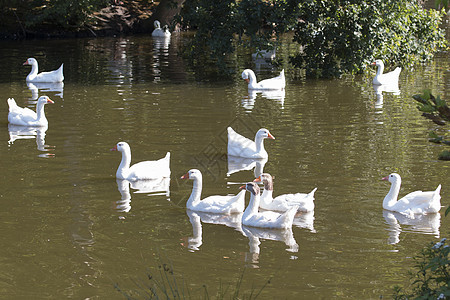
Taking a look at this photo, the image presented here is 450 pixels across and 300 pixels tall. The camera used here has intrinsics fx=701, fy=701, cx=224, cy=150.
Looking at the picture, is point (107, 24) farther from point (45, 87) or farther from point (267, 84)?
point (267, 84)

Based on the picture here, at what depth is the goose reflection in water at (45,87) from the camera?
1891cm

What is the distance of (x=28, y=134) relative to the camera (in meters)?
14.2

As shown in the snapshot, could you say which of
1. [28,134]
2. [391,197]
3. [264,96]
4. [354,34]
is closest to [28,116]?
[28,134]

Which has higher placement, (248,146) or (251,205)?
(248,146)

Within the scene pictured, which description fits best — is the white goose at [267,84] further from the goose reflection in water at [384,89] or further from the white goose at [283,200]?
the white goose at [283,200]

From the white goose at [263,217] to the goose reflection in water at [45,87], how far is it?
10.6 metres

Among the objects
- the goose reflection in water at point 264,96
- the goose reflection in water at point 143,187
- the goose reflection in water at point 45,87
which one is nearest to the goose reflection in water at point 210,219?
the goose reflection in water at point 143,187

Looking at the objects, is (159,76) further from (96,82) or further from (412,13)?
(412,13)

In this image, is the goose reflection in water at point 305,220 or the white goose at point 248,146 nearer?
the goose reflection in water at point 305,220

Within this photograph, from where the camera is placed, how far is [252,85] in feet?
62.2

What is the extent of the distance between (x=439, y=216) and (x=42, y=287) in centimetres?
516

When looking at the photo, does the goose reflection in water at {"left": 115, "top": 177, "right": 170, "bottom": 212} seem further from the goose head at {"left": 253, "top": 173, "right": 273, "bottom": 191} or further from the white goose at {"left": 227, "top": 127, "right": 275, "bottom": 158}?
the white goose at {"left": 227, "top": 127, "right": 275, "bottom": 158}

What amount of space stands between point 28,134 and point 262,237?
7.22 meters

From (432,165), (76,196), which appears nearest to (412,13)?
(432,165)
